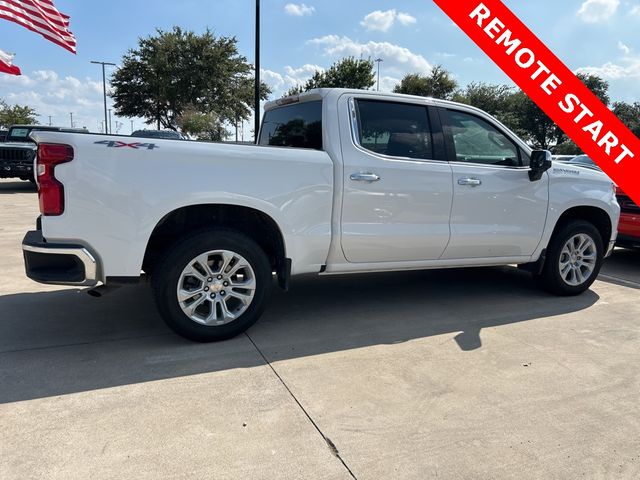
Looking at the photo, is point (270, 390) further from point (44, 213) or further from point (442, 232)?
point (442, 232)

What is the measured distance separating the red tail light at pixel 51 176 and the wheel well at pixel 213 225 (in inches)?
28.1

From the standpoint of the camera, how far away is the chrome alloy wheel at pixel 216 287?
364 cm

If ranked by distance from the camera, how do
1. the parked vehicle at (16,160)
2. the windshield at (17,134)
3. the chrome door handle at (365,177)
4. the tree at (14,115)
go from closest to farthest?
the chrome door handle at (365,177) < the parked vehicle at (16,160) < the windshield at (17,134) < the tree at (14,115)

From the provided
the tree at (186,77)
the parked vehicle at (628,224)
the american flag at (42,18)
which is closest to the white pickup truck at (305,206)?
the parked vehicle at (628,224)

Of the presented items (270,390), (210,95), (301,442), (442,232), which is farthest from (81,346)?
(210,95)

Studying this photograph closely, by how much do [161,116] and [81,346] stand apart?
137 feet

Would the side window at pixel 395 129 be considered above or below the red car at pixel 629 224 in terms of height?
above

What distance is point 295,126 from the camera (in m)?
4.61

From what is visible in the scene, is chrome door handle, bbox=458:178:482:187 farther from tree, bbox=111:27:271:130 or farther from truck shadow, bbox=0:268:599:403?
tree, bbox=111:27:271:130

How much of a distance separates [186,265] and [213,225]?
0.43 meters

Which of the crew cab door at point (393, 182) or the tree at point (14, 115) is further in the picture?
the tree at point (14, 115)

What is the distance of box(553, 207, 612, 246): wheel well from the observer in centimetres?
536

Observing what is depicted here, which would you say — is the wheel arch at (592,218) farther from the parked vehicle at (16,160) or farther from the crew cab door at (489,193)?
the parked vehicle at (16,160)

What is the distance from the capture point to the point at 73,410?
2834mm
